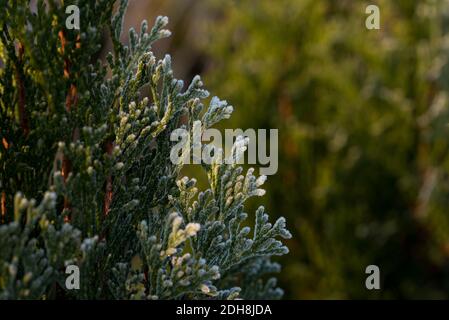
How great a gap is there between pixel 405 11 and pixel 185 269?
3576 mm

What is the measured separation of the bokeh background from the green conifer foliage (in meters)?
2.46

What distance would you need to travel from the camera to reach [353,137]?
4223 mm

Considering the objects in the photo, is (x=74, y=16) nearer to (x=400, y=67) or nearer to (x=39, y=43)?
(x=39, y=43)

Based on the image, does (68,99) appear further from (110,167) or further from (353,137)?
(353,137)

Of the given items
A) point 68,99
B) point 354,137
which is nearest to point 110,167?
point 68,99

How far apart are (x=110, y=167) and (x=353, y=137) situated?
2987 millimetres

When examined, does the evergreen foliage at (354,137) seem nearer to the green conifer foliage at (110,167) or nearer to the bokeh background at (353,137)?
the bokeh background at (353,137)

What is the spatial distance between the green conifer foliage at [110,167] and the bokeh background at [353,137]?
246cm

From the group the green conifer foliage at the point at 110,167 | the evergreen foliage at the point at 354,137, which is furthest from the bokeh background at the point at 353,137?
the green conifer foliage at the point at 110,167

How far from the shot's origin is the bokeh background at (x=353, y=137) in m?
4.09
